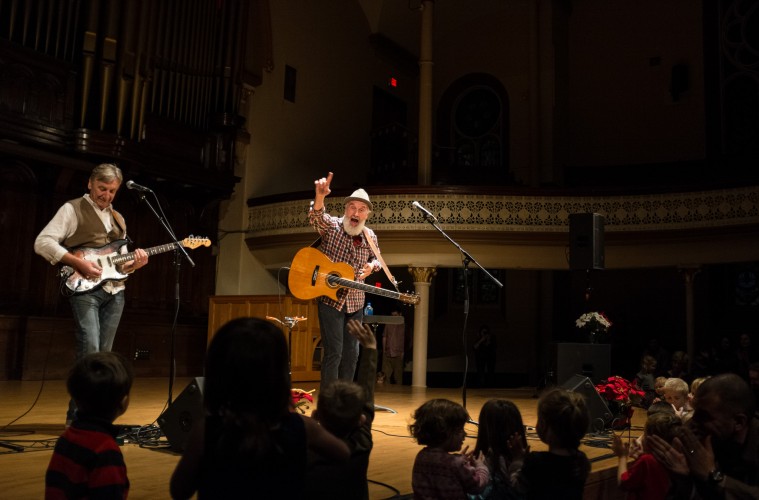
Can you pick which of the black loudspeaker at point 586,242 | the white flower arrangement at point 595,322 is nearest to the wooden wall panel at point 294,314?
the white flower arrangement at point 595,322

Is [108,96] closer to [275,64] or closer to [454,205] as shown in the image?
[275,64]

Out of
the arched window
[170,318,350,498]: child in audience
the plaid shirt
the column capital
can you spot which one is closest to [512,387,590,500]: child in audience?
[170,318,350,498]: child in audience

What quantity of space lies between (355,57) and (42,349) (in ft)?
31.4

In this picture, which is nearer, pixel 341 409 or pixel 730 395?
pixel 341 409

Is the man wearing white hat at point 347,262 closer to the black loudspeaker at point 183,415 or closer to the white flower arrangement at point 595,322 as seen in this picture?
the black loudspeaker at point 183,415

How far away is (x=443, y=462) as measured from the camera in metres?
2.69

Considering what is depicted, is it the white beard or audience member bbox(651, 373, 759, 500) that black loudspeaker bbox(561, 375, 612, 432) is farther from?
audience member bbox(651, 373, 759, 500)

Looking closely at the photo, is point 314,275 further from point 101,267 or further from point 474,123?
point 474,123

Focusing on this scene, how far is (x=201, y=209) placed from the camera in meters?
13.0

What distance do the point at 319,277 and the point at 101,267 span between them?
5.17ft

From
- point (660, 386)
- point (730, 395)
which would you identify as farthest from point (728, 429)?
point (660, 386)

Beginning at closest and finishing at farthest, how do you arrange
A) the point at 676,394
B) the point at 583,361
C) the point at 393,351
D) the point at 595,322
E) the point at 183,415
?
1. the point at 183,415
2. the point at 676,394
3. the point at 583,361
4. the point at 595,322
5. the point at 393,351

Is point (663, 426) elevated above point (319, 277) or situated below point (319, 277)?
below

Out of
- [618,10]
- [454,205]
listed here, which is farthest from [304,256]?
[618,10]
